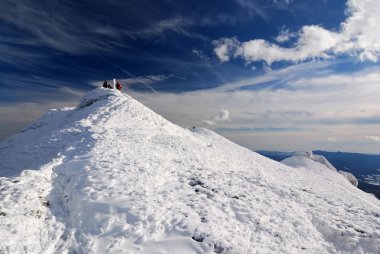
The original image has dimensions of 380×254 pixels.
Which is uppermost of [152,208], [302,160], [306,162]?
[302,160]

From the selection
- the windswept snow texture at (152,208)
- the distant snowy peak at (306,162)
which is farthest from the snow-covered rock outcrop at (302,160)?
the windswept snow texture at (152,208)

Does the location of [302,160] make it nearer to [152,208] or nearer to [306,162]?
[306,162]

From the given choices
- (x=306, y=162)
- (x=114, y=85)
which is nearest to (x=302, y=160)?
(x=306, y=162)

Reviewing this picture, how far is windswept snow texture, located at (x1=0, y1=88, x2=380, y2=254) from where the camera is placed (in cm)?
1380

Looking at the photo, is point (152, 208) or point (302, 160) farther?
point (302, 160)

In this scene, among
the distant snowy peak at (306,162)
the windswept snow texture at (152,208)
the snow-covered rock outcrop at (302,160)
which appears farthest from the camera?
the snow-covered rock outcrop at (302,160)

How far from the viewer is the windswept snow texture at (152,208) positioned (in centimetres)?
1380

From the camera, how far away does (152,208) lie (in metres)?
16.2

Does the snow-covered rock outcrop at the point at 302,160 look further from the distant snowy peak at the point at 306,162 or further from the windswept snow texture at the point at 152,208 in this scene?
the windswept snow texture at the point at 152,208

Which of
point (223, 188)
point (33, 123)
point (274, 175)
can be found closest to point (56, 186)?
point (223, 188)

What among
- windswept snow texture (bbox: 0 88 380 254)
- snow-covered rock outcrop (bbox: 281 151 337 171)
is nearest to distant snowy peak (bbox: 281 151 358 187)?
snow-covered rock outcrop (bbox: 281 151 337 171)

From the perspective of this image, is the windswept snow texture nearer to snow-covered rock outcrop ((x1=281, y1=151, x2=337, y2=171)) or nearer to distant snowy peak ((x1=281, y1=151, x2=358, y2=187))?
distant snowy peak ((x1=281, y1=151, x2=358, y2=187))

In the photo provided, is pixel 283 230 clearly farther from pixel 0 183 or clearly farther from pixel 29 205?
pixel 0 183

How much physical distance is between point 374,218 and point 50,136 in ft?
96.8
